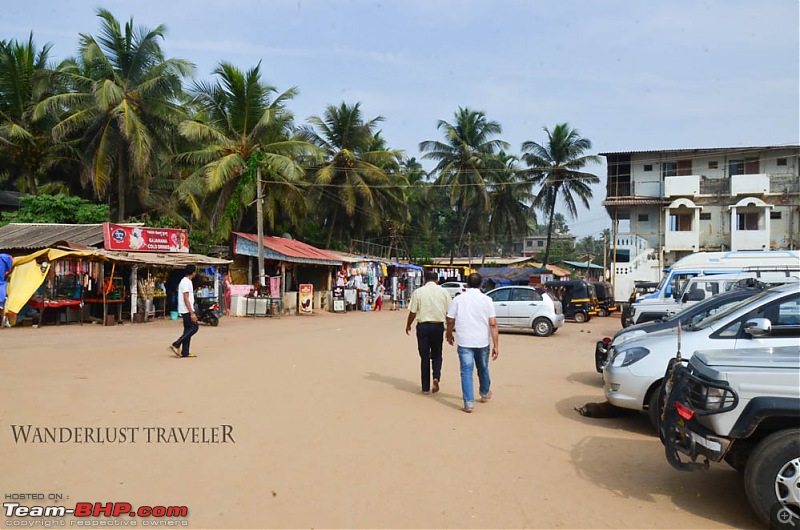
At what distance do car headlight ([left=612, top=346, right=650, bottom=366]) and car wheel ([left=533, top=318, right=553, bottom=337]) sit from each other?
10.8m

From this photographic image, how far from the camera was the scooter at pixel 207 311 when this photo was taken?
18788 millimetres

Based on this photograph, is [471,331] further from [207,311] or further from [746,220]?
[746,220]

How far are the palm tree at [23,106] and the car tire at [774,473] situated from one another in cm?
3117

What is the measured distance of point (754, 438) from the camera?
398 cm

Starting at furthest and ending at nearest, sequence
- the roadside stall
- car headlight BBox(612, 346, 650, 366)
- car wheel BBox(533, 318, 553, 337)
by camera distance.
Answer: the roadside stall → car wheel BBox(533, 318, 553, 337) → car headlight BBox(612, 346, 650, 366)

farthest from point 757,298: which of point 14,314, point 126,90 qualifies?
point 126,90

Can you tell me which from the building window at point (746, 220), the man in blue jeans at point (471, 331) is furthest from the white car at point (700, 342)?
the building window at point (746, 220)

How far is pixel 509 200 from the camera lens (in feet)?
159

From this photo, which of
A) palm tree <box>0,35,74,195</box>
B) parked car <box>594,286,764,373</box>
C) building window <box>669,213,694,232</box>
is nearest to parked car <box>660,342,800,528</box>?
parked car <box>594,286,764,373</box>

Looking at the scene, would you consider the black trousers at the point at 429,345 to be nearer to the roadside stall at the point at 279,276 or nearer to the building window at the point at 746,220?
the roadside stall at the point at 279,276

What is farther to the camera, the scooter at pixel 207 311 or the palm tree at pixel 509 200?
the palm tree at pixel 509 200

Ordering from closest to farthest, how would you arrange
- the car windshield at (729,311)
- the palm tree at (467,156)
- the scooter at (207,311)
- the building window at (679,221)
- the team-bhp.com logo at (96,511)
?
the team-bhp.com logo at (96,511), the car windshield at (729,311), the scooter at (207,311), the building window at (679,221), the palm tree at (467,156)

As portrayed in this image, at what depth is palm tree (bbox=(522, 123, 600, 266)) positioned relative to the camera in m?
42.4

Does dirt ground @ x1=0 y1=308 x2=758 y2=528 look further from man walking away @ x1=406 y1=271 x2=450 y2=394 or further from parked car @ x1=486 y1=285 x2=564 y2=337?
parked car @ x1=486 y1=285 x2=564 y2=337
